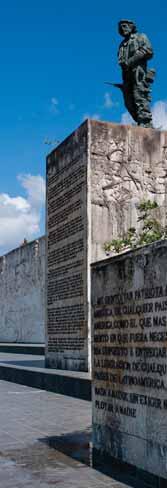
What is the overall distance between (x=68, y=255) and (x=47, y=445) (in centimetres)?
612

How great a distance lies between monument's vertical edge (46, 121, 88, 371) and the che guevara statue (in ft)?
5.13

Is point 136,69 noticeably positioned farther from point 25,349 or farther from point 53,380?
point 25,349

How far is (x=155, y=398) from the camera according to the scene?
3791 mm

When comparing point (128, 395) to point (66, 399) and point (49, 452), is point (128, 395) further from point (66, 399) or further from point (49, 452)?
point (66, 399)

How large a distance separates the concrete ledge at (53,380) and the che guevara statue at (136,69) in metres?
4.80

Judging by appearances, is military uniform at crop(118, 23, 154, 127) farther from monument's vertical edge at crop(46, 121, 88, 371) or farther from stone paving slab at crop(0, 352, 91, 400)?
stone paving slab at crop(0, 352, 91, 400)

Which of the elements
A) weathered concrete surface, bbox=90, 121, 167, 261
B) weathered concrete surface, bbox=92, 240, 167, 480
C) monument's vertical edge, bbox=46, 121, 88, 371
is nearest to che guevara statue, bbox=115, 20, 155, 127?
weathered concrete surface, bbox=90, 121, 167, 261

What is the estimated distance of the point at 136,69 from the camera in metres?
12.2

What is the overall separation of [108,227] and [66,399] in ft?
10.3

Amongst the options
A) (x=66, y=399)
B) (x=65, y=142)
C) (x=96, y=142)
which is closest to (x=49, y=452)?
(x=66, y=399)

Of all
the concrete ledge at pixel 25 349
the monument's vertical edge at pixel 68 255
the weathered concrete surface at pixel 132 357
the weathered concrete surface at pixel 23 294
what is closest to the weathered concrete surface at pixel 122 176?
the monument's vertical edge at pixel 68 255

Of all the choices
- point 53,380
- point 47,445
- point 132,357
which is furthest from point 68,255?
point 132,357

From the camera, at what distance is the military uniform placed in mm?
12055

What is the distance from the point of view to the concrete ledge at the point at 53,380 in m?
8.55
